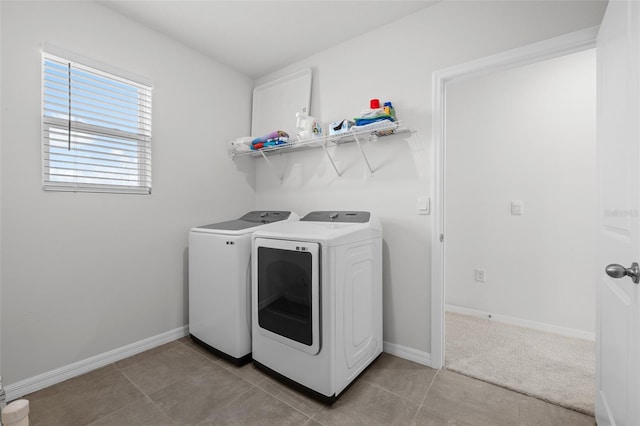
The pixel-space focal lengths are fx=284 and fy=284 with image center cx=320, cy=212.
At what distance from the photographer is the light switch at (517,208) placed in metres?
2.55

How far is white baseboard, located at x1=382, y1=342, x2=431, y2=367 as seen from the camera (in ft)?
6.30

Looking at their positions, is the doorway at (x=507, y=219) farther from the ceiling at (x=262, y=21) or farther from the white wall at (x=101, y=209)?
the white wall at (x=101, y=209)

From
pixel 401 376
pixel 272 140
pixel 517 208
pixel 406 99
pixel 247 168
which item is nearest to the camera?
pixel 401 376

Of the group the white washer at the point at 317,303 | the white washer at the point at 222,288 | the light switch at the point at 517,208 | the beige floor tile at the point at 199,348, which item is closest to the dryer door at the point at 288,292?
the white washer at the point at 317,303

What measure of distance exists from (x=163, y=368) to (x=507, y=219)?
3.03 meters

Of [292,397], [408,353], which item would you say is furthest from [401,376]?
[292,397]

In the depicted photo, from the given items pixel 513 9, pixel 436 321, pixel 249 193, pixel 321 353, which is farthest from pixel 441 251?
pixel 249 193

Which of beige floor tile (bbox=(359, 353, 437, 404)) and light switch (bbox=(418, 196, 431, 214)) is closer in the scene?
beige floor tile (bbox=(359, 353, 437, 404))

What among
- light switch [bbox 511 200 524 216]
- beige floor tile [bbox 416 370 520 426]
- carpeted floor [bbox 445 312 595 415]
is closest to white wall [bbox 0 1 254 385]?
beige floor tile [bbox 416 370 520 426]

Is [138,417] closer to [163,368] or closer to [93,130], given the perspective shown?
[163,368]

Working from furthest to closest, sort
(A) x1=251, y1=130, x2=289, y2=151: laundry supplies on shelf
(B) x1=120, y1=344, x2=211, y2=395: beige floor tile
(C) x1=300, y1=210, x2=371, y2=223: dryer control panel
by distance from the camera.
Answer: (A) x1=251, y1=130, x2=289, y2=151: laundry supplies on shelf < (C) x1=300, y1=210, x2=371, y2=223: dryer control panel < (B) x1=120, y1=344, x2=211, y2=395: beige floor tile

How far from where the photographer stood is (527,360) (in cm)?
196

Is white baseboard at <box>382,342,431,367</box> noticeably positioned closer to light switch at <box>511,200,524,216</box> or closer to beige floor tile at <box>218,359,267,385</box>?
beige floor tile at <box>218,359,267,385</box>

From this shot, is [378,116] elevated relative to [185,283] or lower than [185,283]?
elevated
